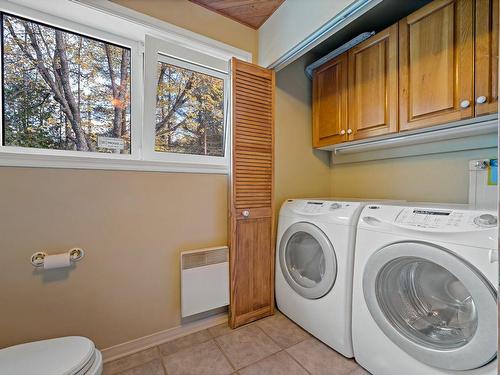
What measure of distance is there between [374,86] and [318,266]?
134cm

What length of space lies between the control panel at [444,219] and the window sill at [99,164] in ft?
3.99

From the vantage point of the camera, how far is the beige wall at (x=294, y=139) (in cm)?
201

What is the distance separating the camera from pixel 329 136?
1941 millimetres

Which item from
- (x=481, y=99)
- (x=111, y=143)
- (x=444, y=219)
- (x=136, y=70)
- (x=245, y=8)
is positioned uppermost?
(x=245, y=8)

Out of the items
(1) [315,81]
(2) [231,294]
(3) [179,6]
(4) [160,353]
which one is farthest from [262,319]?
(3) [179,6]

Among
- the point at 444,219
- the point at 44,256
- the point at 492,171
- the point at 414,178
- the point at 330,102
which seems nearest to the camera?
the point at 444,219

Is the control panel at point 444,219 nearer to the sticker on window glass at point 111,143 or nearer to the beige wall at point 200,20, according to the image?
the beige wall at point 200,20

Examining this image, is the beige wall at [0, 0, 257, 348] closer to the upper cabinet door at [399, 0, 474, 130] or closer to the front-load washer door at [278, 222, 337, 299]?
the front-load washer door at [278, 222, 337, 299]

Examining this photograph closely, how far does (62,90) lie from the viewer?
1.37 metres

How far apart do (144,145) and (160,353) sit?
138cm

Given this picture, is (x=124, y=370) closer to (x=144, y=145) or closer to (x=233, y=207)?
(x=233, y=207)

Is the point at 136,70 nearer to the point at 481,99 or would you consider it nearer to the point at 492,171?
the point at 481,99

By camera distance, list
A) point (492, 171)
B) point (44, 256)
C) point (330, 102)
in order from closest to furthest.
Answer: point (44, 256) < point (492, 171) < point (330, 102)

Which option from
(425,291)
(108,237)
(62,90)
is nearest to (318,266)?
(425,291)
